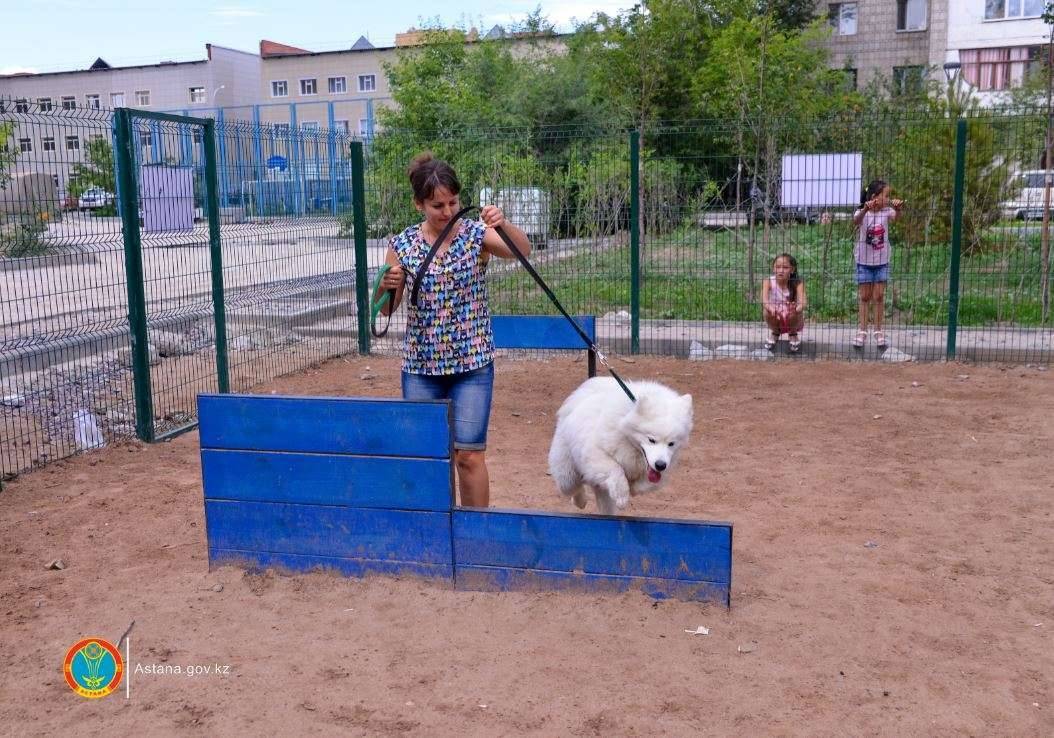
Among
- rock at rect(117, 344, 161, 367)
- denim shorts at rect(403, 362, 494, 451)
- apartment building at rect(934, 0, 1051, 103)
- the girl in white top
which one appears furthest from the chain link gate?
apartment building at rect(934, 0, 1051, 103)

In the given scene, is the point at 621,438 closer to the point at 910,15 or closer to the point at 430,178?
the point at 430,178

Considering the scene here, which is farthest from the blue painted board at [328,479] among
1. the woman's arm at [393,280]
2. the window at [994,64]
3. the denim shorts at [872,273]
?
the window at [994,64]

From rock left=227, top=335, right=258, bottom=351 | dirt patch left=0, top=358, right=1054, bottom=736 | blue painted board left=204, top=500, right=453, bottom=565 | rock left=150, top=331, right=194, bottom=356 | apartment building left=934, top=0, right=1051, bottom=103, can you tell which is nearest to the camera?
dirt patch left=0, top=358, right=1054, bottom=736

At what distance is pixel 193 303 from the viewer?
838 cm

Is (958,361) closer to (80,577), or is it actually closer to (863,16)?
(80,577)

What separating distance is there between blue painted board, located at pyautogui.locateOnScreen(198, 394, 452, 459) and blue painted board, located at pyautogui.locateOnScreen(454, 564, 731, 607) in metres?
0.61

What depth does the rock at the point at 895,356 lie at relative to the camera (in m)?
10.2

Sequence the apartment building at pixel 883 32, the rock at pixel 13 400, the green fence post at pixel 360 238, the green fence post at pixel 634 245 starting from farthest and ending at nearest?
the apartment building at pixel 883 32 < the green fence post at pixel 360 238 < the green fence post at pixel 634 245 < the rock at pixel 13 400

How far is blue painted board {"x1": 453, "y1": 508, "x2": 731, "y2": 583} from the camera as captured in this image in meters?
4.18

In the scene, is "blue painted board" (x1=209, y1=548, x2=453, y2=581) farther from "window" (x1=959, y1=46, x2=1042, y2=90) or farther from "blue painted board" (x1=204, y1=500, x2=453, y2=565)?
"window" (x1=959, y1=46, x2=1042, y2=90)

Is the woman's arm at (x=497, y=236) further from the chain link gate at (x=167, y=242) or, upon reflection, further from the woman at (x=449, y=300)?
the chain link gate at (x=167, y=242)

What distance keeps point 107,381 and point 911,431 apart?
698cm

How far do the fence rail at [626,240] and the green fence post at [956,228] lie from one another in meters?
0.02

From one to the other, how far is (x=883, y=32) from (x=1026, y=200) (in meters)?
36.6
